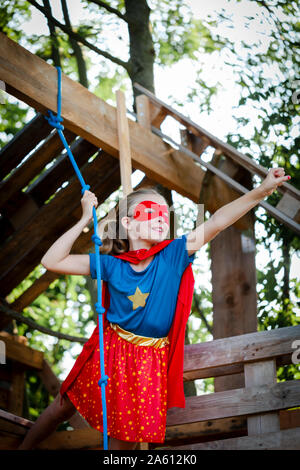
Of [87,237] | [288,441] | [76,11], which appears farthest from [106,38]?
[288,441]

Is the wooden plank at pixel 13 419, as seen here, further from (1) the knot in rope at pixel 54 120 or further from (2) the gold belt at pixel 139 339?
(1) the knot in rope at pixel 54 120

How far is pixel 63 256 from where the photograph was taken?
3.00 meters

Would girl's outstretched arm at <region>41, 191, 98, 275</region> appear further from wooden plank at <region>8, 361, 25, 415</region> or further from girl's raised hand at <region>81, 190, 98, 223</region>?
wooden plank at <region>8, 361, 25, 415</region>

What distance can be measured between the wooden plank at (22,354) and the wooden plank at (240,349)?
202cm

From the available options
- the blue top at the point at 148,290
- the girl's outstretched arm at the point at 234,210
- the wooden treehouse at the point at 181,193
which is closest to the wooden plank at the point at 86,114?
the wooden treehouse at the point at 181,193

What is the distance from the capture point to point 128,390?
9.46ft

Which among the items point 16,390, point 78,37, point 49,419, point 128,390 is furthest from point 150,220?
point 78,37

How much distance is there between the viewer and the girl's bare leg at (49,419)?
318 cm

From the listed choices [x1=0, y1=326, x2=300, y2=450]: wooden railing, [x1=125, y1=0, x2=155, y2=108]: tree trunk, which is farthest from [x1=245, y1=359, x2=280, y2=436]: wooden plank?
[x1=125, y1=0, x2=155, y2=108]: tree trunk

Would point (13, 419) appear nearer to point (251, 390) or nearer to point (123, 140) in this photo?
point (251, 390)

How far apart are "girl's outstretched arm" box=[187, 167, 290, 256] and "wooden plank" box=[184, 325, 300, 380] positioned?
0.59m

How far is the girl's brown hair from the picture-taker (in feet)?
10.6

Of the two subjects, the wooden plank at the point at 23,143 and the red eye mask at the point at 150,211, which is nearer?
the red eye mask at the point at 150,211

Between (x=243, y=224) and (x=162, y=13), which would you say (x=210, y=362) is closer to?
(x=243, y=224)
